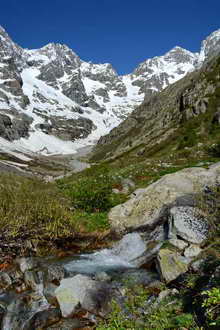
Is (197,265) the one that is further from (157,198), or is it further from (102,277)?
(157,198)

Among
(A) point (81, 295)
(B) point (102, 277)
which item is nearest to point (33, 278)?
(B) point (102, 277)

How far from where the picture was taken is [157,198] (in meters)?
21.3

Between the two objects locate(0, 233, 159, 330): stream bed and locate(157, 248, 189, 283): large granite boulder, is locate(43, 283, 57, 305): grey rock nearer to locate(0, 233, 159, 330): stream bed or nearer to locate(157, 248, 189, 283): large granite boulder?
locate(0, 233, 159, 330): stream bed

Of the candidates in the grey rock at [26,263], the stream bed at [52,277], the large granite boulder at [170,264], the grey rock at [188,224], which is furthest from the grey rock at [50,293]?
the grey rock at [188,224]

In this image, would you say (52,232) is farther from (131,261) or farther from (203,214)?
(203,214)

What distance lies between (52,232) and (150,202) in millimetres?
6833

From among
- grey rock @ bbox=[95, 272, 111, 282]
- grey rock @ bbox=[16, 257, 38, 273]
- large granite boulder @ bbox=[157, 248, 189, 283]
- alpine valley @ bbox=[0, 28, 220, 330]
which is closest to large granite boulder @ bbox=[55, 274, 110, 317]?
alpine valley @ bbox=[0, 28, 220, 330]

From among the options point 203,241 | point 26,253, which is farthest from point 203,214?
point 26,253

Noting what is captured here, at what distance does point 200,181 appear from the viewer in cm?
2225

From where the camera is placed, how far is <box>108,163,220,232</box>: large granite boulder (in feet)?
66.6

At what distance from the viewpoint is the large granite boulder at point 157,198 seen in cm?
2030

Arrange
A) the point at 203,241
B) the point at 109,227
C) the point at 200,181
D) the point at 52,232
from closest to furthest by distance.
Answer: the point at 203,241, the point at 52,232, the point at 109,227, the point at 200,181

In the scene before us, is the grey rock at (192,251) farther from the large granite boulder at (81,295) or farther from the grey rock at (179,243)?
the large granite boulder at (81,295)

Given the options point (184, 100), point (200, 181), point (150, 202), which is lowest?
point (150, 202)
